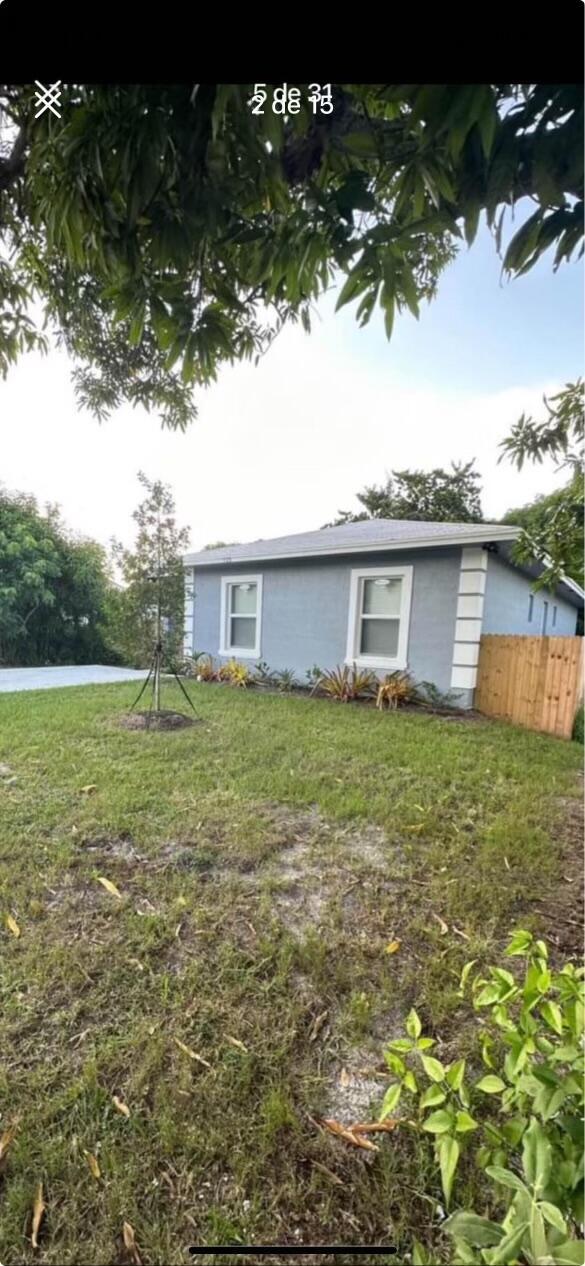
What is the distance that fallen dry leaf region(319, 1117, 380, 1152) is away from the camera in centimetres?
62

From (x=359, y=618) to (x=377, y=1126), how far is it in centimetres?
90

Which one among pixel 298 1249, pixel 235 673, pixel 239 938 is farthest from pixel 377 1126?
pixel 235 673

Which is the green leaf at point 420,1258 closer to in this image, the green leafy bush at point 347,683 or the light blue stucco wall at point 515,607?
the green leafy bush at point 347,683

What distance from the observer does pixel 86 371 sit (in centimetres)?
83

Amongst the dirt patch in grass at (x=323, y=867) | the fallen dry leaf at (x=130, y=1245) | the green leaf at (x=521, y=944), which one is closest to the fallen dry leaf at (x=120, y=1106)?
the fallen dry leaf at (x=130, y=1245)

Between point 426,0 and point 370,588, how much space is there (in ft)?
2.84

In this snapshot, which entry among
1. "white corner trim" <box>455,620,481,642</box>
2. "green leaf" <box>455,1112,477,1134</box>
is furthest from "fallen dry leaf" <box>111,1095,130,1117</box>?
"white corner trim" <box>455,620,481,642</box>

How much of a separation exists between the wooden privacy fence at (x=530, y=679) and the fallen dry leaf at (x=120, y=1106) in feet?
3.18

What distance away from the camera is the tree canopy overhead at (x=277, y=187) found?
48 cm

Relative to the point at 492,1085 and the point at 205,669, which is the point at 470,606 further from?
the point at 492,1085

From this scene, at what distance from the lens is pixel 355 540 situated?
103 centimetres

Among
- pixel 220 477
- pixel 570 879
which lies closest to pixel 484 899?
pixel 570 879

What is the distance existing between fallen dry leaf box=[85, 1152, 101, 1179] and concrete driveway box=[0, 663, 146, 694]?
79cm

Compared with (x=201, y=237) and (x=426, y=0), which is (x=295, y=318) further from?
(x=426, y=0)
